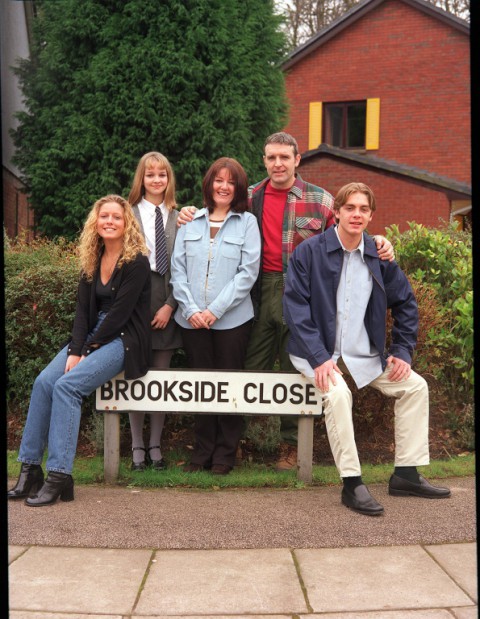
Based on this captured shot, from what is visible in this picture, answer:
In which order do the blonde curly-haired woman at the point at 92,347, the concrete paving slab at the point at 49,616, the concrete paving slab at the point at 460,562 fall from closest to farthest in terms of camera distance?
the concrete paving slab at the point at 49,616 < the concrete paving slab at the point at 460,562 < the blonde curly-haired woman at the point at 92,347

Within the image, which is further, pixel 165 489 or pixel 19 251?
pixel 19 251

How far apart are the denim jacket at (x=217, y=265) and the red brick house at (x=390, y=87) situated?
14.3m

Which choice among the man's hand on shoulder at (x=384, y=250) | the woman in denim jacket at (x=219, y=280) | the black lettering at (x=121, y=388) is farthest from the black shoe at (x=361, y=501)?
the black lettering at (x=121, y=388)

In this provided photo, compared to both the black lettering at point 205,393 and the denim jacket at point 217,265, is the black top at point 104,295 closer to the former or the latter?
the denim jacket at point 217,265

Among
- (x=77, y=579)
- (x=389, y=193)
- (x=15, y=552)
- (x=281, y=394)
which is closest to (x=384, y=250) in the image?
(x=281, y=394)

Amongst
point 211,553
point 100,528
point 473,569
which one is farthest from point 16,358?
point 473,569

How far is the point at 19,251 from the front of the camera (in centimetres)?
661

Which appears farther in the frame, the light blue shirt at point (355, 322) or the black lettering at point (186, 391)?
the black lettering at point (186, 391)

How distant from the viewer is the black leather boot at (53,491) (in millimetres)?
4316

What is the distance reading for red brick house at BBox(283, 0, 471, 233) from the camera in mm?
19078

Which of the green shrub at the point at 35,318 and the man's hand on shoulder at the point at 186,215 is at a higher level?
the man's hand on shoulder at the point at 186,215

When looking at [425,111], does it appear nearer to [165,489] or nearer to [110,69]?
[110,69]

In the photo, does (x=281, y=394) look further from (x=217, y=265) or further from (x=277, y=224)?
(x=277, y=224)

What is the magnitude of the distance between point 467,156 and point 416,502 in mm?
16189
